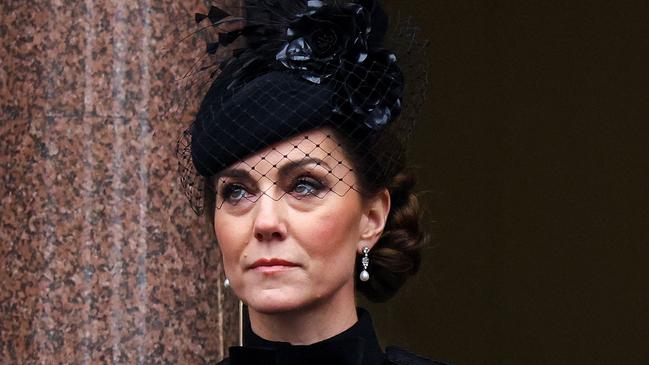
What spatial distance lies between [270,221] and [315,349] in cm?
30

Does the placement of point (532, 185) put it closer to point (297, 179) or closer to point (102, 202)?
point (102, 202)

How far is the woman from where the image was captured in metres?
2.66

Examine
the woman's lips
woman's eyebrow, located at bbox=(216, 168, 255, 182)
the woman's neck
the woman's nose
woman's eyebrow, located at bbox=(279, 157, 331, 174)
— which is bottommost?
the woman's neck

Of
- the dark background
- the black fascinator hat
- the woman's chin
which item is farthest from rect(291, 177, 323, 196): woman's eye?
the dark background

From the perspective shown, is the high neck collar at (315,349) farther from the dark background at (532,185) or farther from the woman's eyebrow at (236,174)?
the dark background at (532,185)

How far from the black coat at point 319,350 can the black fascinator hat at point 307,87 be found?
35 cm

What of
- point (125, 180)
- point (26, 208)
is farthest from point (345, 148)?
point (26, 208)

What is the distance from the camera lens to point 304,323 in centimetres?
274

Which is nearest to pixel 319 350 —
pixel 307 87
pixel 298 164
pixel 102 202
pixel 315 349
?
pixel 315 349

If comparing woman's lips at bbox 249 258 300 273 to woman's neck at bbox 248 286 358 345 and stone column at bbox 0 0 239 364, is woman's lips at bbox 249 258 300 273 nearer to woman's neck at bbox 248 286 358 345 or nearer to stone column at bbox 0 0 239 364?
woman's neck at bbox 248 286 358 345

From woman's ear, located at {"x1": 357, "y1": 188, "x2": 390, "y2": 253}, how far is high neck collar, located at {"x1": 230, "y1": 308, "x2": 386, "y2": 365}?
0.57 feet

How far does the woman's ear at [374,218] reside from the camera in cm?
283

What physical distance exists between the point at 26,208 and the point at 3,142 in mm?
202

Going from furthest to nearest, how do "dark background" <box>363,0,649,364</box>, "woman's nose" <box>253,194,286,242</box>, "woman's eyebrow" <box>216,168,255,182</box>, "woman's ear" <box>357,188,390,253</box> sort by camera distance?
"dark background" <box>363,0,649,364</box> < "woman's ear" <box>357,188,390,253</box> < "woman's eyebrow" <box>216,168,255,182</box> < "woman's nose" <box>253,194,286,242</box>
